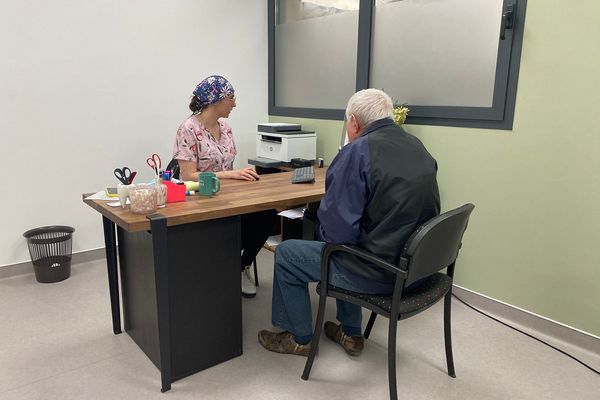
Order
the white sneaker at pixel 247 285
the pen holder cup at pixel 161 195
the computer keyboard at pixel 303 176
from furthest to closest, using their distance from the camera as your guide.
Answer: the white sneaker at pixel 247 285 < the computer keyboard at pixel 303 176 < the pen holder cup at pixel 161 195

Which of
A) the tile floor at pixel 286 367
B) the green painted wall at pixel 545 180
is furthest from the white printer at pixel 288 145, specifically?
the tile floor at pixel 286 367

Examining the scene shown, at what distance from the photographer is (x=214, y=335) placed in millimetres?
1876

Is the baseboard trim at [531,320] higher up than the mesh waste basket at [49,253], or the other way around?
the mesh waste basket at [49,253]

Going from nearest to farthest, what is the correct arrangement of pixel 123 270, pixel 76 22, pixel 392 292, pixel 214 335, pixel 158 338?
1. pixel 392 292
2. pixel 158 338
3. pixel 214 335
4. pixel 123 270
5. pixel 76 22

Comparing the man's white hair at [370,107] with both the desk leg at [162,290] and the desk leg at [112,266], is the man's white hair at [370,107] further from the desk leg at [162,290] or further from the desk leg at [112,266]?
the desk leg at [112,266]

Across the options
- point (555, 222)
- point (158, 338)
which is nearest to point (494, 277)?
point (555, 222)

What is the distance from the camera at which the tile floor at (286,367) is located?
1745 millimetres

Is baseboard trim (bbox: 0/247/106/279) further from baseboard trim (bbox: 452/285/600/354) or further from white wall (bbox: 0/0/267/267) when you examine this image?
baseboard trim (bbox: 452/285/600/354)

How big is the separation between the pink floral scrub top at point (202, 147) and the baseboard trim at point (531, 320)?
1656 millimetres

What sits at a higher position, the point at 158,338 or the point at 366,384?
the point at 158,338

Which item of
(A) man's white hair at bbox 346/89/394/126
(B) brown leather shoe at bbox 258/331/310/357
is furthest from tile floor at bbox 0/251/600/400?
(A) man's white hair at bbox 346/89/394/126

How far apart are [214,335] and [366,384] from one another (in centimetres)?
70

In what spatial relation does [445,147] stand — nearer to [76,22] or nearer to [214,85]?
[214,85]

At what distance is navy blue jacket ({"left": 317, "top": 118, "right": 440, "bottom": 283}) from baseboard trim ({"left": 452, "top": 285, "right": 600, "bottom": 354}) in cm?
117
